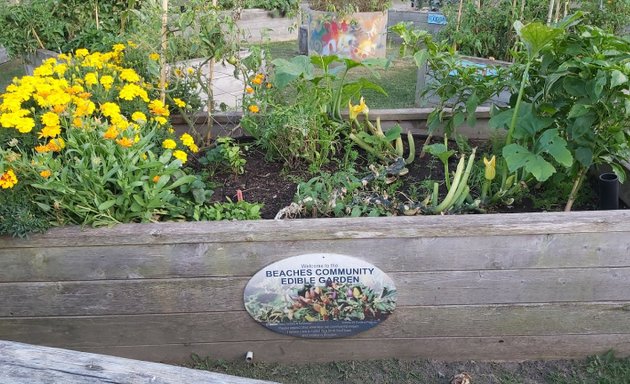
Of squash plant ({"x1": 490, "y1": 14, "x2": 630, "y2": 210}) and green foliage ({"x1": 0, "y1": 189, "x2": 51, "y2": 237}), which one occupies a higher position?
squash plant ({"x1": 490, "y1": 14, "x2": 630, "y2": 210})

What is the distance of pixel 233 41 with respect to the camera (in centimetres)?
272

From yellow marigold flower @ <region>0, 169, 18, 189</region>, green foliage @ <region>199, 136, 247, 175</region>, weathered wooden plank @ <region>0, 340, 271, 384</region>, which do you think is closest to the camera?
weathered wooden plank @ <region>0, 340, 271, 384</region>

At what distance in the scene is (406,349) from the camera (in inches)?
91.0

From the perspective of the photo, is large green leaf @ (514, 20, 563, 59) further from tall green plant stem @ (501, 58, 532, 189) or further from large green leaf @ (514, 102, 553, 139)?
large green leaf @ (514, 102, 553, 139)

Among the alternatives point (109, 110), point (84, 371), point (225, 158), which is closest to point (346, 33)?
point (225, 158)

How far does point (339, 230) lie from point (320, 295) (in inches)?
11.4

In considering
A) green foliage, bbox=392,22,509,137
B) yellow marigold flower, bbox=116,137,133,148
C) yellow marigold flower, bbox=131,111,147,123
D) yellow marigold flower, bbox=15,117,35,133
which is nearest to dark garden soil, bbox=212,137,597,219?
green foliage, bbox=392,22,509,137

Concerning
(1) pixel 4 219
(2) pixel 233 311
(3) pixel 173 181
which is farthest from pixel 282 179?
(1) pixel 4 219

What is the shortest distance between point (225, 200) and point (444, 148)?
0.99 meters

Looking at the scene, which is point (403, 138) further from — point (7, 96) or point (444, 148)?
point (7, 96)

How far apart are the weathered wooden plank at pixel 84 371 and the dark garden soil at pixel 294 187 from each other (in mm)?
1170

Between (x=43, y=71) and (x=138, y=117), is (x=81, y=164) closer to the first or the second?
(x=138, y=117)

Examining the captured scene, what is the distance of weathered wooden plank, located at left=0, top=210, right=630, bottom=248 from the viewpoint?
2.00 meters

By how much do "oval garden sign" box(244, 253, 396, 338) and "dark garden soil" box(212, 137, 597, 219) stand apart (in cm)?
38
